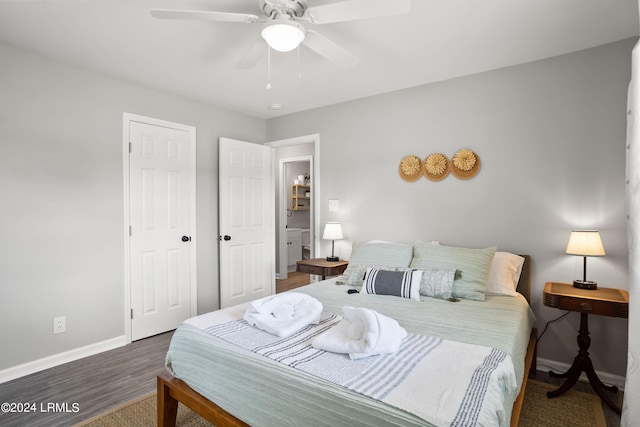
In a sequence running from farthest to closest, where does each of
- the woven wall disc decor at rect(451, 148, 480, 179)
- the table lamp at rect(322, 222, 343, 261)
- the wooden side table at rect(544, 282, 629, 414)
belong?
the table lamp at rect(322, 222, 343, 261) < the woven wall disc decor at rect(451, 148, 480, 179) < the wooden side table at rect(544, 282, 629, 414)

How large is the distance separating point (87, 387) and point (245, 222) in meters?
2.24

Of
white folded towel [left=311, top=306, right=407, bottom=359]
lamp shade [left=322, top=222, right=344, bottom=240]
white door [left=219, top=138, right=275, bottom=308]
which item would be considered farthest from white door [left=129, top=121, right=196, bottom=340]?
white folded towel [left=311, top=306, right=407, bottom=359]

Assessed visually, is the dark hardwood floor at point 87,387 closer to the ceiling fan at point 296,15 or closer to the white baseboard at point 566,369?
the white baseboard at point 566,369

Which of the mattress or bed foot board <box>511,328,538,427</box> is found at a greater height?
the mattress

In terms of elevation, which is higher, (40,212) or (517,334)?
(40,212)

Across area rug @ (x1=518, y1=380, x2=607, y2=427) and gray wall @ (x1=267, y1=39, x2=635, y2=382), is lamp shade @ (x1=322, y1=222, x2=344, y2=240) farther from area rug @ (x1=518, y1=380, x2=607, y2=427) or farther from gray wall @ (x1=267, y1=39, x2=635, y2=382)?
→ area rug @ (x1=518, y1=380, x2=607, y2=427)

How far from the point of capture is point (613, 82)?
8.21ft

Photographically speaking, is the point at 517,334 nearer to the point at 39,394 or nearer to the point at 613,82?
the point at 613,82

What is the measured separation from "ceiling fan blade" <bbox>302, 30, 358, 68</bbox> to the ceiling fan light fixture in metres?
0.10

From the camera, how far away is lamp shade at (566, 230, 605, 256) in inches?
91.9

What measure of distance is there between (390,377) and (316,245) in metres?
2.90

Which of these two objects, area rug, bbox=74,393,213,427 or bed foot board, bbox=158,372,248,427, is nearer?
bed foot board, bbox=158,372,248,427

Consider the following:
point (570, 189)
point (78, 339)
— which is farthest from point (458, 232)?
point (78, 339)

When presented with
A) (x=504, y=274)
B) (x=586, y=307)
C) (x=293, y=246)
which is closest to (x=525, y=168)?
(x=504, y=274)
